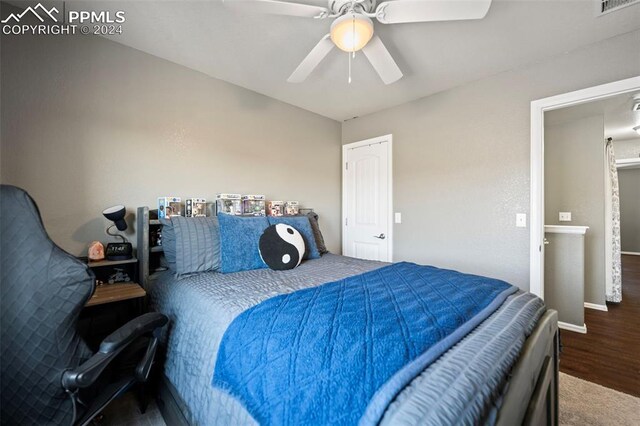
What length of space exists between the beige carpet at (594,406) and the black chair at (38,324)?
2.46 meters

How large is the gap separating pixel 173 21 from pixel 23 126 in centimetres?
117

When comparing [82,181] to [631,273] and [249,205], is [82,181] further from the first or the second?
[631,273]

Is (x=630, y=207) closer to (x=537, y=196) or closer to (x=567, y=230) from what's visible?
(x=567, y=230)

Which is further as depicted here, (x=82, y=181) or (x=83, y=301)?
(x=82, y=181)

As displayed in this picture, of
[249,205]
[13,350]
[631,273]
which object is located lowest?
[631,273]

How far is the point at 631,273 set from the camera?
16.9ft

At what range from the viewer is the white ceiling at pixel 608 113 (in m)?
2.93

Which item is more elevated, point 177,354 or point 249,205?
point 249,205

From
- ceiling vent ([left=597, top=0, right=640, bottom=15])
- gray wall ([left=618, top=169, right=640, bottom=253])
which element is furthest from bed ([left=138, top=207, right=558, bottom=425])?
gray wall ([left=618, top=169, right=640, bottom=253])

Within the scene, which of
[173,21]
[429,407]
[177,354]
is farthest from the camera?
[173,21]

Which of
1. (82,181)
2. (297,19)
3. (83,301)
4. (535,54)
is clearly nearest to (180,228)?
(82,181)

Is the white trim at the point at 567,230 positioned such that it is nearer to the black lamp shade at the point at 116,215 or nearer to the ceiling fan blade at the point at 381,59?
the ceiling fan blade at the point at 381,59

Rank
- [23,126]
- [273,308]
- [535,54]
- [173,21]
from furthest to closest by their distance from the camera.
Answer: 1. [535,54]
2. [173,21]
3. [23,126]
4. [273,308]

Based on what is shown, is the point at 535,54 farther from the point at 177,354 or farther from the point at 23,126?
the point at 23,126
